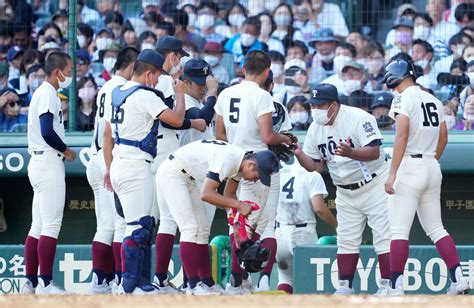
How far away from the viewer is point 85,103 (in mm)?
10688

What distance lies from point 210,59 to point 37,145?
10.5 feet

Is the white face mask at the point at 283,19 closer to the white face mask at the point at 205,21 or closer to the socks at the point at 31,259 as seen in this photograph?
the white face mask at the point at 205,21

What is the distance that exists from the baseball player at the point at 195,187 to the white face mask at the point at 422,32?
14.1 feet

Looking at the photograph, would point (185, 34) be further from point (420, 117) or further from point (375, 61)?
point (420, 117)

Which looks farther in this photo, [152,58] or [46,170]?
[46,170]

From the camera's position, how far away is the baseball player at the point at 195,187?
24.3ft

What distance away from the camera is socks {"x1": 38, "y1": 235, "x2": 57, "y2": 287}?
27.6ft

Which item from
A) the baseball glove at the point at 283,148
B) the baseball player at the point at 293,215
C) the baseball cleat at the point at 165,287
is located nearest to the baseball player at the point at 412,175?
the baseball glove at the point at 283,148

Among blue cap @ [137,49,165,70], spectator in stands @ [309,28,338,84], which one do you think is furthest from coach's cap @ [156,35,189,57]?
spectator in stands @ [309,28,338,84]

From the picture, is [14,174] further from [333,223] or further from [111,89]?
[333,223]

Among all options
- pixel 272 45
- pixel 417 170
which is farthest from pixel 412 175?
pixel 272 45

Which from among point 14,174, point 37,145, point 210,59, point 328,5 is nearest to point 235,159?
point 37,145

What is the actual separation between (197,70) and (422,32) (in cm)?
368

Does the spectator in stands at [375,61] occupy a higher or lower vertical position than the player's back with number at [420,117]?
higher
